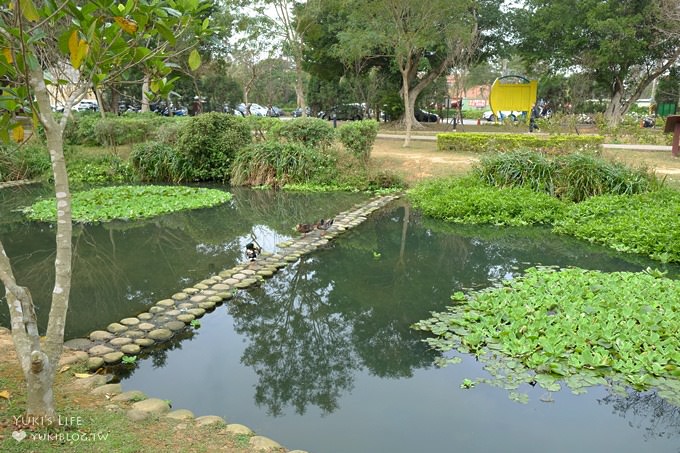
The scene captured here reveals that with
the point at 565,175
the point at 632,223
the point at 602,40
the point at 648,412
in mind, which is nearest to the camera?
the point at 648,412

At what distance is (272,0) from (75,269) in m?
14.7

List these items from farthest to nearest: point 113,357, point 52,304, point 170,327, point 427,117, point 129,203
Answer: point 427,117 → point 129,203 → point 170,327 → point 113,357 → point 52,304

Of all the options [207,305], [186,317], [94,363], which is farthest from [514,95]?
[94,363]

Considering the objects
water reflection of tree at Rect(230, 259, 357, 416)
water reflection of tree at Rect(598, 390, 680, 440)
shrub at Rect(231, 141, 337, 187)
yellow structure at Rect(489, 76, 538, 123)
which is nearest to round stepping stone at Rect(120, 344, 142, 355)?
water reflection of tree at Rect(230, 259, 357, 416)

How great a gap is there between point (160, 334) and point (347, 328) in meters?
1.77

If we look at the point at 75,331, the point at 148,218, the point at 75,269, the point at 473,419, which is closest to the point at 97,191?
the point at 148,218

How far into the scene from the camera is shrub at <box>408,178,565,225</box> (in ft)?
29.1

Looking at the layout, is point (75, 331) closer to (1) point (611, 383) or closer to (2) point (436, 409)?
(2) point (436, 409)

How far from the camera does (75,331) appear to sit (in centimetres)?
483

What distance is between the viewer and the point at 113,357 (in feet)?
14.0

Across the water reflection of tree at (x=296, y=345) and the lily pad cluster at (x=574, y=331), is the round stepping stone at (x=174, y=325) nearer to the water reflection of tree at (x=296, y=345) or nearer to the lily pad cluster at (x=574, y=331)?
the water reflection of tree at (x=296, y=345)

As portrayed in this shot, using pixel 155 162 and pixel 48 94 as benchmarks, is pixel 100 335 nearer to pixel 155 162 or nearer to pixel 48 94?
pixel 48 94

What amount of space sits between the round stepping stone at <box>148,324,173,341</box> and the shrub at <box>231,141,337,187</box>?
7967 millimetres

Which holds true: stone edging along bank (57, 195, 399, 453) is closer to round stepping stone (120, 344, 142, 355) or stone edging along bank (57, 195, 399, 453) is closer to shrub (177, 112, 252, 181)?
round stepping stone (120, 344, 142, 355)
